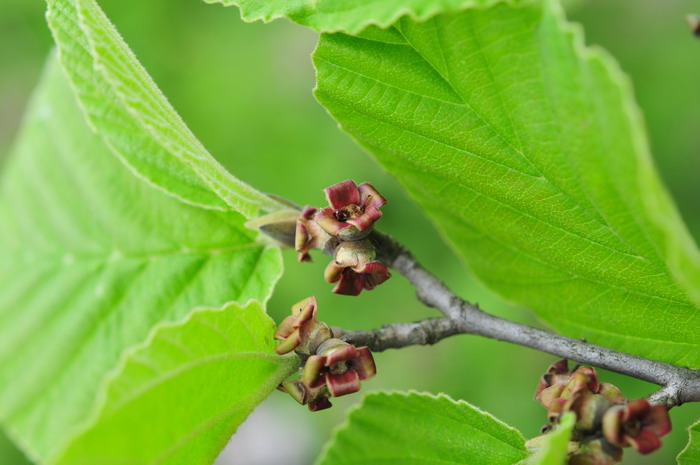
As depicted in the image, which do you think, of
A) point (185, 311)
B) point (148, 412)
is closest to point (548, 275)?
point (185, 311)

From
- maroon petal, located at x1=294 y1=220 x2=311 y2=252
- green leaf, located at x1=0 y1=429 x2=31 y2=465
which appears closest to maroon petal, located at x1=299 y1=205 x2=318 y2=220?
maroon petal, located at x1=294 y1=220 x2=311 y2=252

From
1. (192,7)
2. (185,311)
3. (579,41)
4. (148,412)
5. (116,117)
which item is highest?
(192,7)

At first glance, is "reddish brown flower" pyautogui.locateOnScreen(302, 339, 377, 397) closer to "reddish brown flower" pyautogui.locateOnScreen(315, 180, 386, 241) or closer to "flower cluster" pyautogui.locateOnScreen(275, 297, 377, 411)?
"flower cluster" pyautogui.locateOnScreen(275, 297, 377, 411)

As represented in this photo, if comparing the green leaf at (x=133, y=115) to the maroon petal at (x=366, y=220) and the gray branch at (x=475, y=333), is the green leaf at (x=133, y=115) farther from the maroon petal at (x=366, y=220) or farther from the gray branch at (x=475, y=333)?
the maroon petal at (x=366, y=220)

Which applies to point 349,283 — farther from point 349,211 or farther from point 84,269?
point 84,269

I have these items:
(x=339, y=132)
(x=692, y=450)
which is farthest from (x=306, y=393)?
(x=339, y=132)

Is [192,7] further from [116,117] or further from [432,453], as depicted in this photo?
[432,453]
